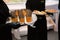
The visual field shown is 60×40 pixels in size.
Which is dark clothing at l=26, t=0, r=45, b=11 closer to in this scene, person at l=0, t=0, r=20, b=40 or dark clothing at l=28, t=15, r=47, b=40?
dark clothing at l=28, t=15, r=47, b=40

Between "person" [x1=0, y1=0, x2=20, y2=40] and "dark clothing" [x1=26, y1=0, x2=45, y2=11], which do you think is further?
"dark clothing" [x1=26, y1=0, x2=45, y2=11]

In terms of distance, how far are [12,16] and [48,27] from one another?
0.47 m

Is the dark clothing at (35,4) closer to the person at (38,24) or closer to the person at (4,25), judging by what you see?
the person at (38,24)

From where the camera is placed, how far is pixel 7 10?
50.0 inches

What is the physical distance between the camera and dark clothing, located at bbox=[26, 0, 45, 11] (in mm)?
1383

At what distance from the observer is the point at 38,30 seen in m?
1.48

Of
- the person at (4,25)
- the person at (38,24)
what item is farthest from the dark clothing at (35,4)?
the person at (4,25)

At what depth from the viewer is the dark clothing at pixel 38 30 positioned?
4.74ft

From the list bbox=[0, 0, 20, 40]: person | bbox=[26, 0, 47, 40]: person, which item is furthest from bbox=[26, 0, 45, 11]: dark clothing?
bbox=[0, 0, 20, 40]: person

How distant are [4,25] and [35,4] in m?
0.36

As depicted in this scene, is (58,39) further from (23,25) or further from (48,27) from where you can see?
(23,25)

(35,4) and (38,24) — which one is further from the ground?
(35,4)

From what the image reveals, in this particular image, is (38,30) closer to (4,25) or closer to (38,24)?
(38,24)

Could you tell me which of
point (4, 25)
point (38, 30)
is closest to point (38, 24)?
point (38, 30)
